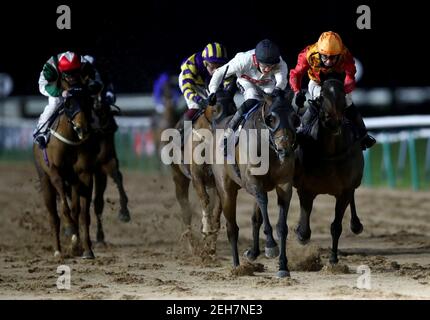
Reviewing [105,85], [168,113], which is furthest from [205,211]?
[168,113]

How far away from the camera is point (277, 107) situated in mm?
9102

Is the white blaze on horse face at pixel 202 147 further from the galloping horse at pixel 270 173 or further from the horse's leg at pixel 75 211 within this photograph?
the horse's leg at pixel 75 211

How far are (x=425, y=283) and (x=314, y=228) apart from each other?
498cm

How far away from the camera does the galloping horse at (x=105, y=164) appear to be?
12.8 m

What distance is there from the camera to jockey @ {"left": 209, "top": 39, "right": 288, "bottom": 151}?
9.77m

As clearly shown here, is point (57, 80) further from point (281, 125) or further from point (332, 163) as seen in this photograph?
point (281, 125)

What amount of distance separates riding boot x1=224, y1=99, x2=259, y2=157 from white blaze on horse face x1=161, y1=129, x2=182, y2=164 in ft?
6.00

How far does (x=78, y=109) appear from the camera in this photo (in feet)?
37.0

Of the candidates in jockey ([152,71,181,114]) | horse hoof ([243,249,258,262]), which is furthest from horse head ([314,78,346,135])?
jockey ([152,71,181,114])

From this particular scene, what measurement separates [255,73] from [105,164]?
3.44 metres

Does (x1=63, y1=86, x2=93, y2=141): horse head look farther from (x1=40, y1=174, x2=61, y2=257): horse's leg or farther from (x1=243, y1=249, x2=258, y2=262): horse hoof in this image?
(x1=243, y1=249, x2=258, y2=262): horse hoof

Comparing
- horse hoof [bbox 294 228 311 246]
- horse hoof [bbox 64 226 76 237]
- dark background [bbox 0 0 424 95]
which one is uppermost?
dark background [bbox 0 0 424 95]
